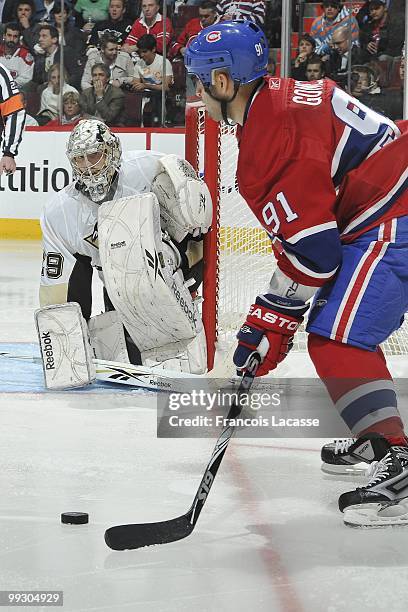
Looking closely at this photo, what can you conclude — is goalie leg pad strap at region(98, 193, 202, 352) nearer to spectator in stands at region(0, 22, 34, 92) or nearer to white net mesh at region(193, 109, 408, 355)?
white net mesh at region(193, 109, 408, 355)

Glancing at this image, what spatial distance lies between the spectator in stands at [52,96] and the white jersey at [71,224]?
16.1 ft

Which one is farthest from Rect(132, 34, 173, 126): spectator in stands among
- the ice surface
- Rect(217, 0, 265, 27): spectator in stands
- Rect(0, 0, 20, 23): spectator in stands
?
the ice surface

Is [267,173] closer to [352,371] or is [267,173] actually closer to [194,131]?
[352,371]

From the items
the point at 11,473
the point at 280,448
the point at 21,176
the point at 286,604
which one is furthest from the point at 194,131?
the point at 21,176

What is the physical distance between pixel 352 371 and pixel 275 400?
109 cm

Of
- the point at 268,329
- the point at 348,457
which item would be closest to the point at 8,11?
the point at 348,457

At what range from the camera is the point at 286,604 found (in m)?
1.63

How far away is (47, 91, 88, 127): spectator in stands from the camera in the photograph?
812 centimetres

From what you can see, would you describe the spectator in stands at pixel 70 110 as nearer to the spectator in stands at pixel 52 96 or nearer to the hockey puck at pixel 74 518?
the spectator in stands at pixel 52 96

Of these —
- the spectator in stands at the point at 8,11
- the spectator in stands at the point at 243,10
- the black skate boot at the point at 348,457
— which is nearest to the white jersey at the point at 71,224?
the black skate boot at the point at 348,457

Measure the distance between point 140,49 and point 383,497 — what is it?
22.0ft

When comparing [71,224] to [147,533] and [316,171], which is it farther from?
[147,533]

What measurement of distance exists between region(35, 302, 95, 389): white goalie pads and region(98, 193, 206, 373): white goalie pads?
0.42 ft

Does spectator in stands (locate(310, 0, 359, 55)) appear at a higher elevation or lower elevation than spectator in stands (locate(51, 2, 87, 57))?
higher
